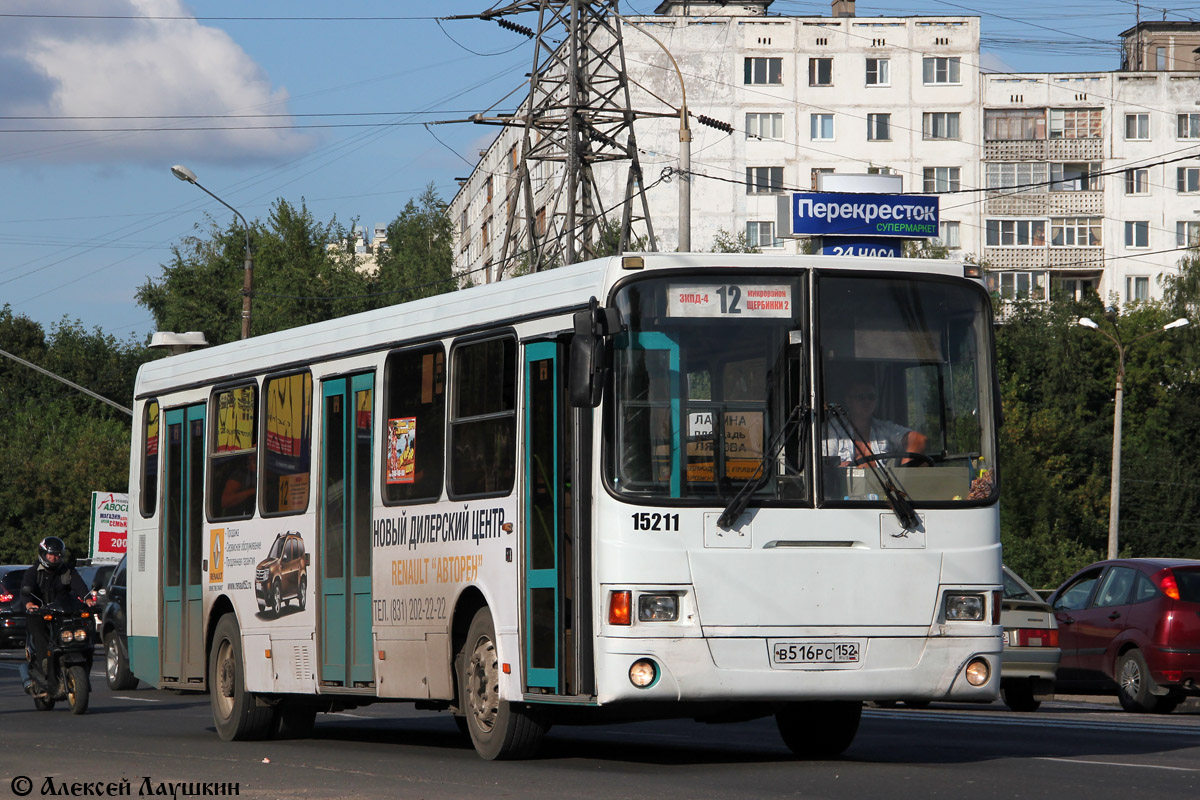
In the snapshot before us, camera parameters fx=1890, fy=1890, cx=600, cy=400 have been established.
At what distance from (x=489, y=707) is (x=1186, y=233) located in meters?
77.3

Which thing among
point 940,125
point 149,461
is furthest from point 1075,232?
point 149,461

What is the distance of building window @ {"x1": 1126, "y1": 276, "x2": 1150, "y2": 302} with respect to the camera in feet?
276

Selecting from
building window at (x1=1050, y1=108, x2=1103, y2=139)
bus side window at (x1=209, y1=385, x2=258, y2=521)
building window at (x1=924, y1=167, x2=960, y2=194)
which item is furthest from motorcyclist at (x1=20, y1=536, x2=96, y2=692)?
building window at (x1=1050, y1=108, x2=1103, y2=139)

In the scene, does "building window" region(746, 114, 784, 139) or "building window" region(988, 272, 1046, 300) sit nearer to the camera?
"building window" region(746, 114, 784, 139)

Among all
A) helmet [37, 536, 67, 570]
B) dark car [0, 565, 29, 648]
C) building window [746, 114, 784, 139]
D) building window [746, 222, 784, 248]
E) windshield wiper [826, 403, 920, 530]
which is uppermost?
building window [746, 114, 784, 139]

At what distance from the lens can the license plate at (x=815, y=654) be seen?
10.2 m

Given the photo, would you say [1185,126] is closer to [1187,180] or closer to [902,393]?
[1187,180]

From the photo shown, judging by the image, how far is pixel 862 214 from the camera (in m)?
26.5

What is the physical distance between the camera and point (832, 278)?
34.9ft

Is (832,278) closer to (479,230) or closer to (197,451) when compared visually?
(197,451)

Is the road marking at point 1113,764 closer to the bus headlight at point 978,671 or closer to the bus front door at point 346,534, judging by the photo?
the bus headlight at point 978,671

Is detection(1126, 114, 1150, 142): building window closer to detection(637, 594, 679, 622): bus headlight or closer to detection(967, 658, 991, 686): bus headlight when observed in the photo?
detection(967, 658, 991, 686): bus headlight

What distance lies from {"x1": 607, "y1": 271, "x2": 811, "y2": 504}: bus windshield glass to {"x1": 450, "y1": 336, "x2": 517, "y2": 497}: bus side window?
114 cm

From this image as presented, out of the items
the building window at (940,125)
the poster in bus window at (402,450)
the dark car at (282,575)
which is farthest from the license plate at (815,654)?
the building window at (940,125)
